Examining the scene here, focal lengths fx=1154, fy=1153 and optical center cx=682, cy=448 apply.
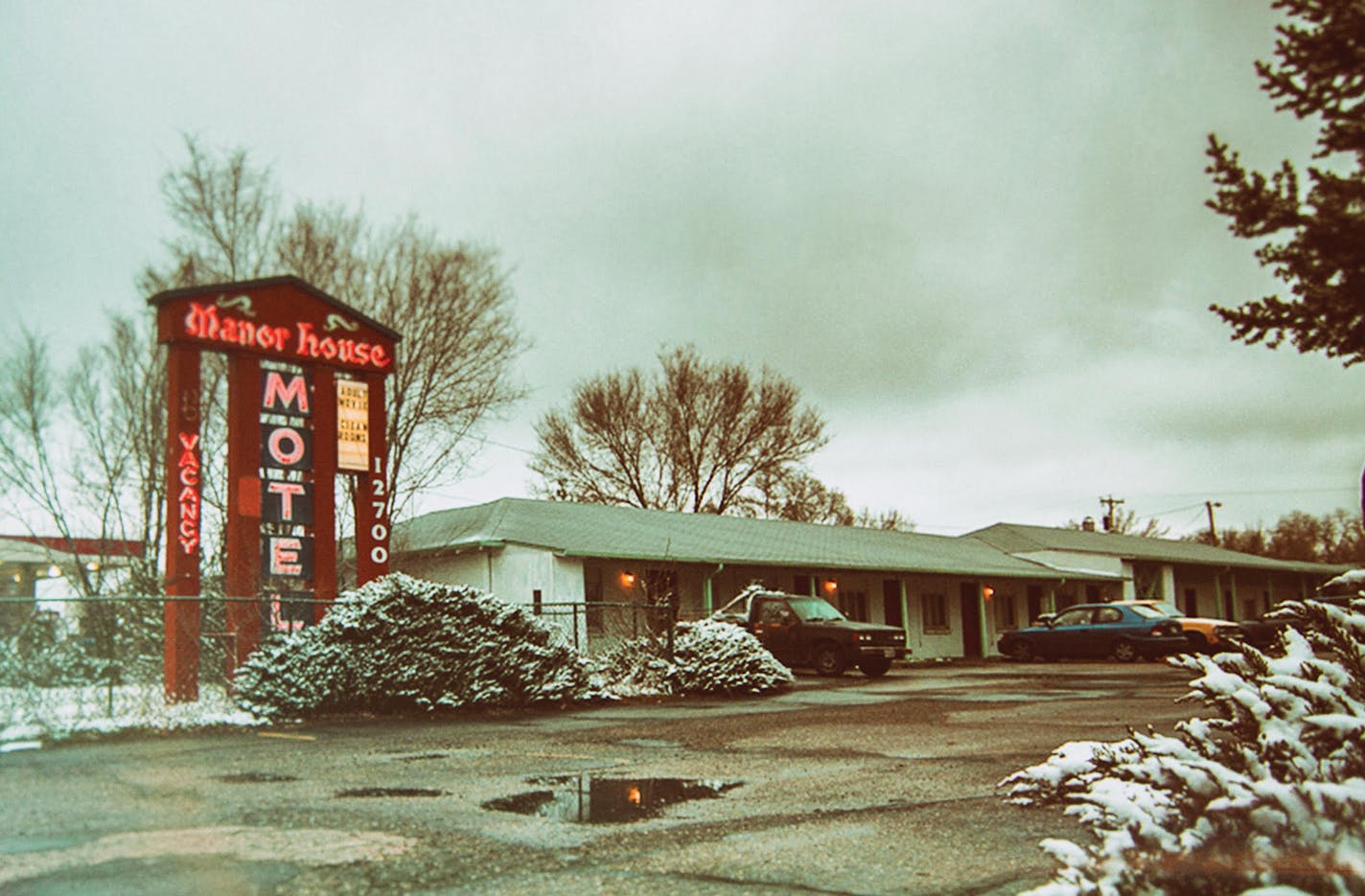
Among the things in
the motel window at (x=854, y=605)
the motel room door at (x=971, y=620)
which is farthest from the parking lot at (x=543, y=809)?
the motel room door at (x=971, y=620)

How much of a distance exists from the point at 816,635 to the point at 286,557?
1085 cm

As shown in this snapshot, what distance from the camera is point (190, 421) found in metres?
14.9

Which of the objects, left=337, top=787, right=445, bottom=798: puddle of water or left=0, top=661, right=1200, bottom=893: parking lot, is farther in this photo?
left=337, top=787, right=445, bottom=798: puddle of water

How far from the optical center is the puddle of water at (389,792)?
7.11 m

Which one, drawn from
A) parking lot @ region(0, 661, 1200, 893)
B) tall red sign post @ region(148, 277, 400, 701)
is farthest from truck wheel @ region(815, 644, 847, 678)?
parking lot @ region(0, 661, 1200, 893)

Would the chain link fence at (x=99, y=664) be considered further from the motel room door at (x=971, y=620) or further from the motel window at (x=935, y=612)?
the motel room door at (x=971, y=620)

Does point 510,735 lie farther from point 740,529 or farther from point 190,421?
point 740,529

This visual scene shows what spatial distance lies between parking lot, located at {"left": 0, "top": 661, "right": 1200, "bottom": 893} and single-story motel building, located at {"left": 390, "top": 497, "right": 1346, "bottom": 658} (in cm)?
660

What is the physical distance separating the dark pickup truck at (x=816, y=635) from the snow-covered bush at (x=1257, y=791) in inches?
663

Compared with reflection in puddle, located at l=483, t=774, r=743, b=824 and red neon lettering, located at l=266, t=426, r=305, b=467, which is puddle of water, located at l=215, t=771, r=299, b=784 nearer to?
reflection in puddle, located at l=483, t=774, r=743, b=824

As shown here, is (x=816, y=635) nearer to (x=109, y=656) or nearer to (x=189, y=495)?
(x=189, y=495)

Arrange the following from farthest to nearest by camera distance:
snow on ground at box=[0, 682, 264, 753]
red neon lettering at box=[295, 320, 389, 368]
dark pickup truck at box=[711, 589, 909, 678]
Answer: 1. dark pickup truck at box=[711, 589, 909, 678]
2. red neon lettering at box=[295, 320, 389, 368]
3. snow on ground at box=[0, 682, 264, 753]

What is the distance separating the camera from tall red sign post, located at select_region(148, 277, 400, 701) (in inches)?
575

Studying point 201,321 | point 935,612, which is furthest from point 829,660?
point 935,612
